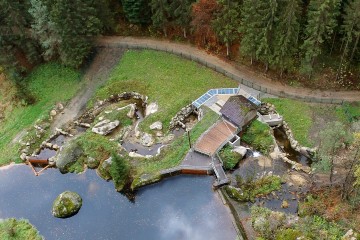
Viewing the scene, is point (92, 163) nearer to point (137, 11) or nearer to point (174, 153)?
point (174, 153)

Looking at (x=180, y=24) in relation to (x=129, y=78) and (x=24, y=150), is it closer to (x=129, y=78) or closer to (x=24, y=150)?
(x=129, y=78)

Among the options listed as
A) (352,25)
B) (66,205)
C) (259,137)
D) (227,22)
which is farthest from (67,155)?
(352,25)

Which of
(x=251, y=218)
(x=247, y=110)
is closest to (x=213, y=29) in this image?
(x=247, y=110)

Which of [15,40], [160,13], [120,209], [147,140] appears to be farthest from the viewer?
[15,40]

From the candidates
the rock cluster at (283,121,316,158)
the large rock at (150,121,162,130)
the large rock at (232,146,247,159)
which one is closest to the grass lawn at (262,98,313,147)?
the rock cluster at (283,121,316,158)

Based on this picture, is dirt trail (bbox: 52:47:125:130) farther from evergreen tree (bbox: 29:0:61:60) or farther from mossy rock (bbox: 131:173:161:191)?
mossy rock (bbox: 131:173:161:191)
